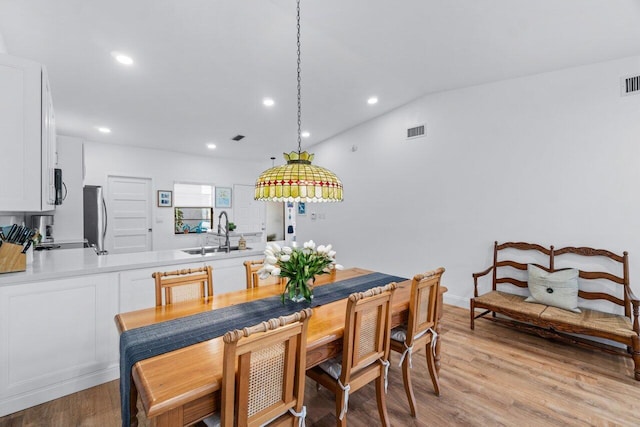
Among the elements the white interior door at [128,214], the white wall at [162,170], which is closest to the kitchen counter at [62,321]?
the white interior door at [128,214]

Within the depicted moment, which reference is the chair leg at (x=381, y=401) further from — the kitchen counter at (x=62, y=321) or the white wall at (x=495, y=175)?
the white wall at (x=495, y=175)

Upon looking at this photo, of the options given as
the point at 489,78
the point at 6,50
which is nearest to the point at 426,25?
the point at 489,78

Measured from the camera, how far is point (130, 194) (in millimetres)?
5723

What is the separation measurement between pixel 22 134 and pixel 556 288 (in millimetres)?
4462

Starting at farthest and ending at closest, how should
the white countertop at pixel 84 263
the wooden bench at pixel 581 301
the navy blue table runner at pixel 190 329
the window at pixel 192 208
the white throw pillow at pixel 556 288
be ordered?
the window at pixel 192 208, the white throw pillow at pixel 556 288, the wooden bench at pixel 581 301, the white countertop at pixel 84 263, the navy blue table runner at pixel 190 329

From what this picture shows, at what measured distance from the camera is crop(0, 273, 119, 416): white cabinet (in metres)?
1.88

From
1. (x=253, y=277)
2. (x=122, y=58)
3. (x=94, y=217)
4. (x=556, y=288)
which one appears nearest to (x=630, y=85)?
(x=556, y=288)

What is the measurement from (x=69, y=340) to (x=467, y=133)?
15.1 feet

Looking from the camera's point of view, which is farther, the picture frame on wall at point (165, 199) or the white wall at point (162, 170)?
the picture frame on wall at point (165, 199)

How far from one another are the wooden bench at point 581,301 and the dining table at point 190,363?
1681 mm

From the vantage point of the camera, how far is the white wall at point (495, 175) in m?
2.86

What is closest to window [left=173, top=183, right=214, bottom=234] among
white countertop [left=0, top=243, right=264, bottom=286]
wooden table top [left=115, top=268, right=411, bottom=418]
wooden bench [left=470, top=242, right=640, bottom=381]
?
white countertop [left=0, top=243, right=264, bottom=286]

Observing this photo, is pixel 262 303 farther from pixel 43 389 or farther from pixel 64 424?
pixel 43 389

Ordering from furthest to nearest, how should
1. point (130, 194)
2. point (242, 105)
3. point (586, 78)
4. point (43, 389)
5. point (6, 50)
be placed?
1. point (130, 194)
2. point (242, 105)
3. point (586, 78)
4. point (6, 50)
5. point (43, 389)
